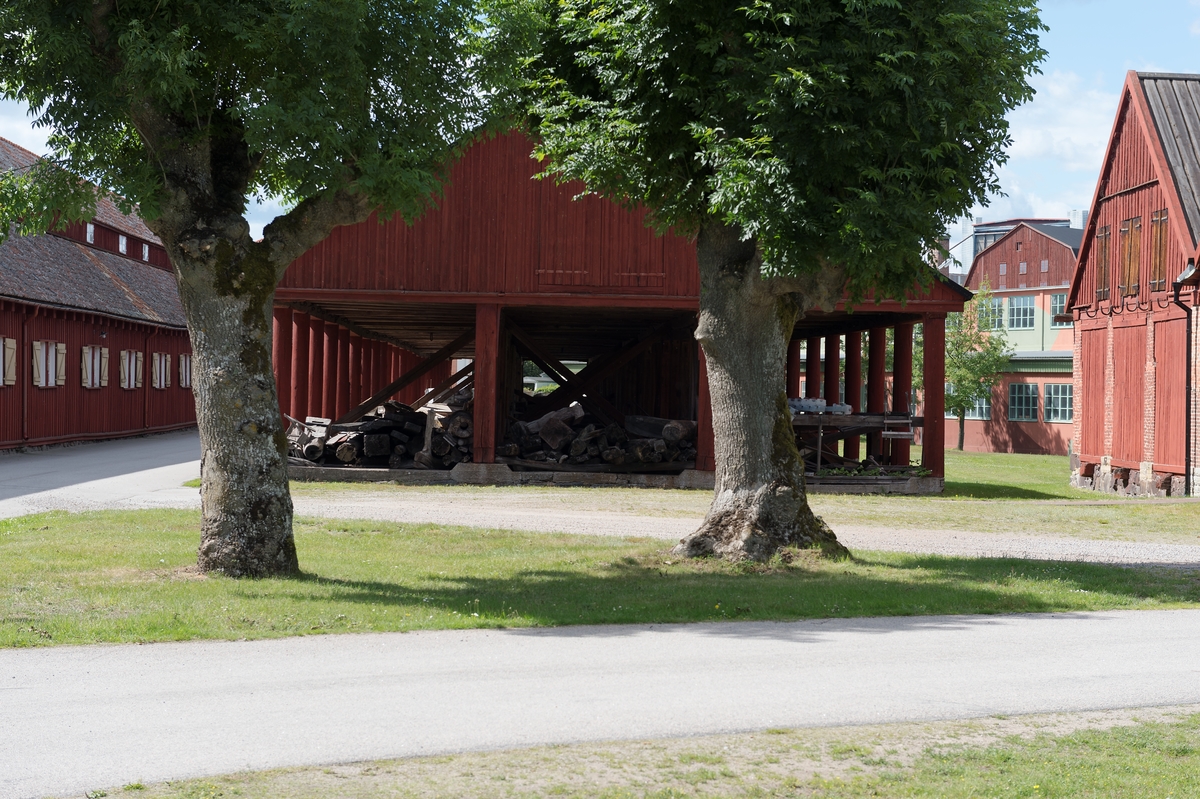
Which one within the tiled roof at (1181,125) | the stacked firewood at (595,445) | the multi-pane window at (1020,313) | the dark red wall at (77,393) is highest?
the tiled roof at (1181,125)

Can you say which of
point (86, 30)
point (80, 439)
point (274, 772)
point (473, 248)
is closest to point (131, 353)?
point (80, 439)

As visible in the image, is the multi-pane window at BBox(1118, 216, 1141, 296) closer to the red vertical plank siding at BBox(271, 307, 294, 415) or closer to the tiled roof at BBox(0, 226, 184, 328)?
the red vertical plank siding at BBox(271, 307, 294, 415)

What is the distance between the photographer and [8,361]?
26781 mm

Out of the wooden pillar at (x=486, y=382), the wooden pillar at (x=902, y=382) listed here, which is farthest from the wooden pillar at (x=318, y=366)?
the wooden pillar at (x=902, y=382)

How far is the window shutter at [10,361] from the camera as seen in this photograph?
87.2 ft

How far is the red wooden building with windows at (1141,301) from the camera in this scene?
24.4 metres

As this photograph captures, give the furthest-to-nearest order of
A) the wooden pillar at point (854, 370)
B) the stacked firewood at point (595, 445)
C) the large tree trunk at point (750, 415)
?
the wooden pillar at point (854, 370), the stacked firewood at point (595, 445), the large tree trunk at point (750, 415)

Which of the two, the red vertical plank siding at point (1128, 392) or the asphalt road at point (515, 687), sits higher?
the red vertical plank siding at point (1128, 392)

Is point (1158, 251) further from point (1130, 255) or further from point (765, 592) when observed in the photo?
point (765, 592)

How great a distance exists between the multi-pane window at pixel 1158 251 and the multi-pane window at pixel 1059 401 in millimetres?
19803

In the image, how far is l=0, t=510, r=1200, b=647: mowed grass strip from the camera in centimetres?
838

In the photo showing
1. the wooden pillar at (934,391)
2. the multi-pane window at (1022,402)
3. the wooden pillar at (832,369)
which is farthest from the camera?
the multi-pane window at (1022,402)

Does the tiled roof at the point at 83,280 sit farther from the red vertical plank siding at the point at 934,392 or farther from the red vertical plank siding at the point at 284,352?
the red vertical plank siding at the point at 934,392

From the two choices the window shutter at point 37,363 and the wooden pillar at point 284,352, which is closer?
the wooden pillar at point 284,352
